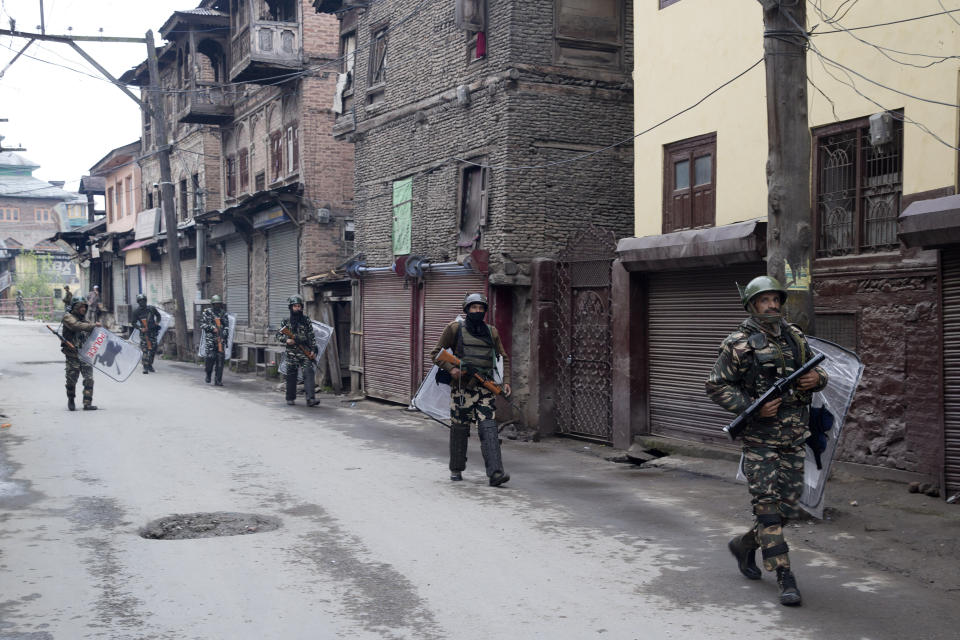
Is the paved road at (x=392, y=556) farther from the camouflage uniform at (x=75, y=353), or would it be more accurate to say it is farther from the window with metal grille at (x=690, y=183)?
the camouflage uniform at (x=75, y=353)

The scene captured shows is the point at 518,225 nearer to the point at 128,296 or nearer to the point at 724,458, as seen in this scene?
the point at 724,458

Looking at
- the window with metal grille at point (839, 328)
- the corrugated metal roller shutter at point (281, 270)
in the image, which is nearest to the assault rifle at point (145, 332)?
the corrugated metal roller shutter at point (281, 270)

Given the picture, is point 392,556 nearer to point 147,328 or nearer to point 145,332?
point 145,332

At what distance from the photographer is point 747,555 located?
6062 millimetres

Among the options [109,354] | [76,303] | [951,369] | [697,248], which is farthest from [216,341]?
[951,369]

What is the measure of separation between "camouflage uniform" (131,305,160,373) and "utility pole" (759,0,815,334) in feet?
65.5

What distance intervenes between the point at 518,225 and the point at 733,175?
4.44 m

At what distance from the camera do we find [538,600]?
5633mm

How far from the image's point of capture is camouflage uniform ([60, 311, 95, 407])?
51.9 ft

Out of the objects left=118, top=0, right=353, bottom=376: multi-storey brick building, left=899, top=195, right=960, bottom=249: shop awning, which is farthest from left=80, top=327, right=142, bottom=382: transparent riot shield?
left=899, top=195, right=960, bottom=249: shop awning

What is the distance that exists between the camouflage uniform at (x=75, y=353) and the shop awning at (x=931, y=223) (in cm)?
1234

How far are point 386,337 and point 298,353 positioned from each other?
1749 millimetres

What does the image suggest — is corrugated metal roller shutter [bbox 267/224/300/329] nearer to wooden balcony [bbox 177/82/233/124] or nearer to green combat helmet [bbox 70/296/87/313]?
wooden balcony [bbox 177/82/233/124]

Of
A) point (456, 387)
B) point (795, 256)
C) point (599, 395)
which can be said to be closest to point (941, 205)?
point (795, 256)
